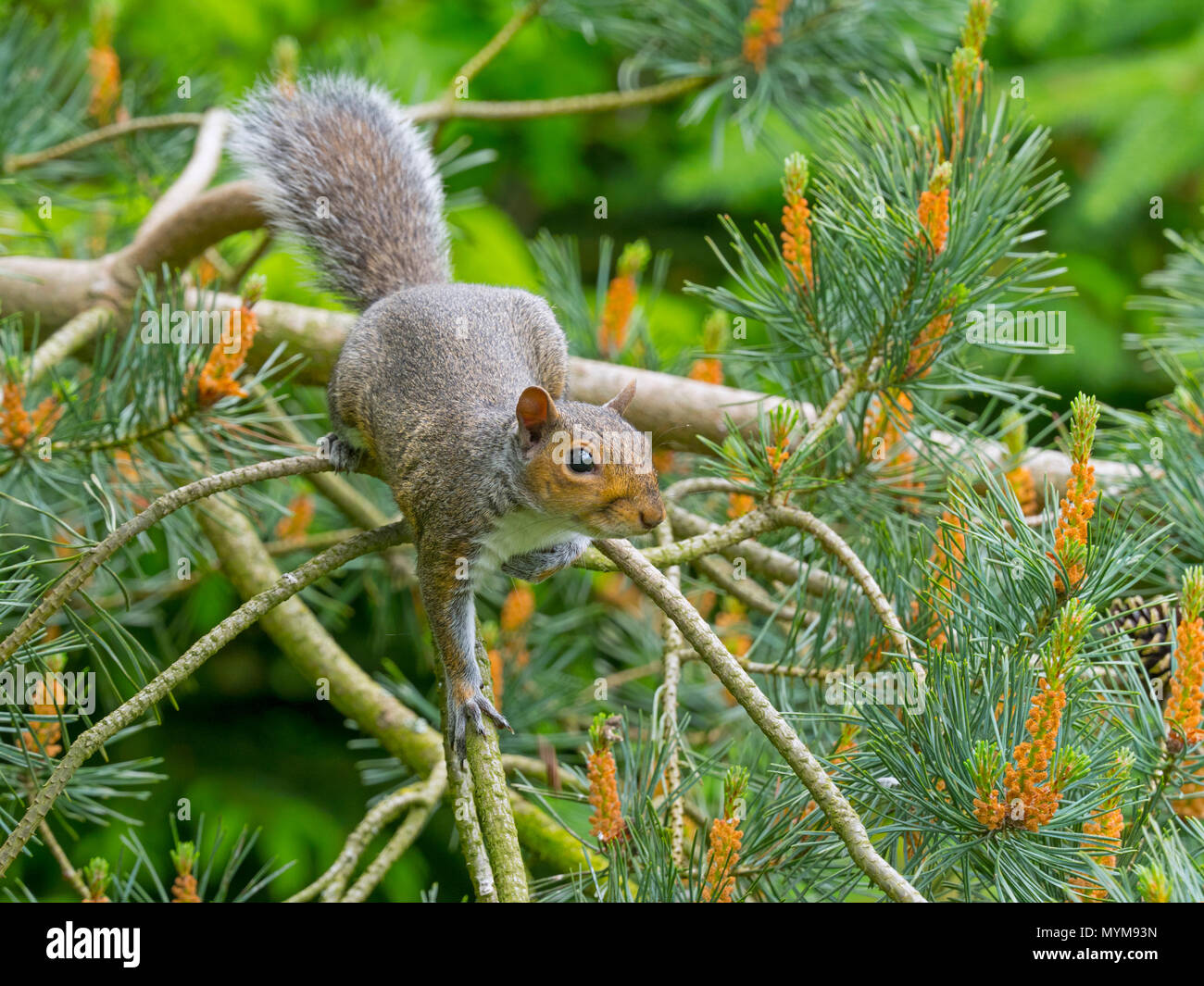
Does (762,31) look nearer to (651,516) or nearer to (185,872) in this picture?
(651,516)

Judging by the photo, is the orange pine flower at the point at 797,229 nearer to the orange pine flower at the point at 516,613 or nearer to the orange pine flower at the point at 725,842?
the orange pine flower at the point at 725,842

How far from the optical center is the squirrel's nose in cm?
81

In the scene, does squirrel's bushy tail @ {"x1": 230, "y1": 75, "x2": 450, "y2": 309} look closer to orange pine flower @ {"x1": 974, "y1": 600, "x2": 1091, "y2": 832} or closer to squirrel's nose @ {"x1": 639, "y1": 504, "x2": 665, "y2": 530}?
squirrel's nose @ {"x1": 639, "y1": 504, "x2": 665, "y2": 530}

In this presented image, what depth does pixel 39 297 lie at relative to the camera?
1315 millimetres

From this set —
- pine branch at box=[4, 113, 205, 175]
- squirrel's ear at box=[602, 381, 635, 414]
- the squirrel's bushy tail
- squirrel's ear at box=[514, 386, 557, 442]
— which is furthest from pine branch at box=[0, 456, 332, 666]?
pine branch at box=[4, 113, 205, 175]

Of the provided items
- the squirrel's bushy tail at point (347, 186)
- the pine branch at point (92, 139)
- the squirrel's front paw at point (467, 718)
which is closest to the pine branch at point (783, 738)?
the squirrel's front paw at point (467, 718)

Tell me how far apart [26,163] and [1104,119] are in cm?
198

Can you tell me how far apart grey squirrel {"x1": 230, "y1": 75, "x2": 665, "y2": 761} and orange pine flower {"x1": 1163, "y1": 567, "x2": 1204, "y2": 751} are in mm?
344

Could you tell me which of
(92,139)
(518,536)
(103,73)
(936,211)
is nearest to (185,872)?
(518,536)

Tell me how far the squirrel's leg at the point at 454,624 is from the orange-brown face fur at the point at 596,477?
104 mm

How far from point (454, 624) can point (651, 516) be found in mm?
214

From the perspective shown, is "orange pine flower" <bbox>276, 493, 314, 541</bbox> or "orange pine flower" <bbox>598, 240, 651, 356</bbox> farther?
"orange pine flower" <bbox>276, 493, 314, 541</bbox>

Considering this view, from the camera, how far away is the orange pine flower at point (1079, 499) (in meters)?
0.61

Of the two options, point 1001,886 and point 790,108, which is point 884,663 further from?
point 790,108
